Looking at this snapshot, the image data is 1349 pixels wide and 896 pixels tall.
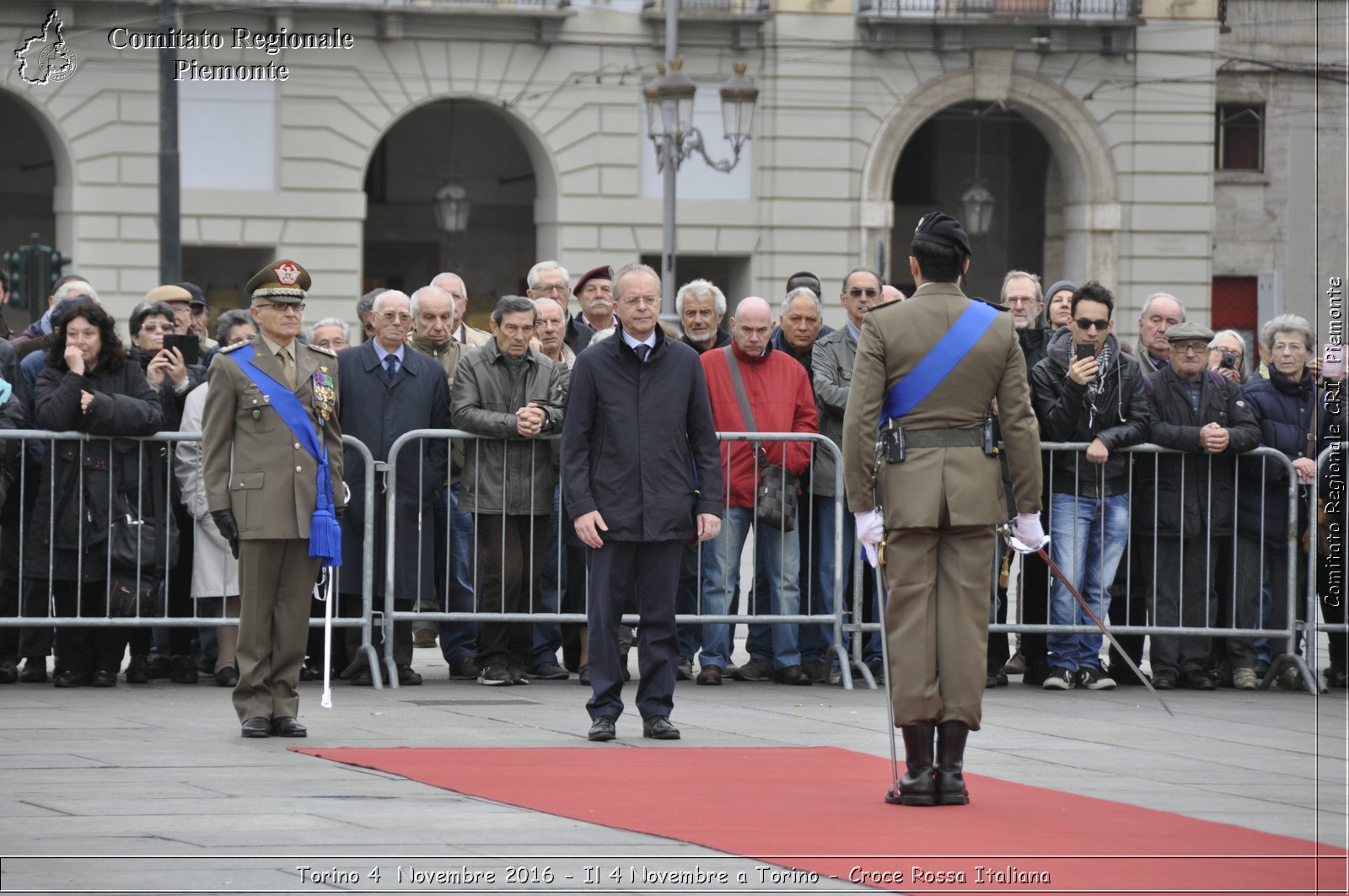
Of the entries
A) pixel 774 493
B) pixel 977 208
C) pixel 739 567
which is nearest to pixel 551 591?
pixel 739 567

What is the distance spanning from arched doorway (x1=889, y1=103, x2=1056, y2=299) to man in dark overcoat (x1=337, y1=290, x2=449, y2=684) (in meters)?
26.9

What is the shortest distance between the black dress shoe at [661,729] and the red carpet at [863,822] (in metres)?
0.29

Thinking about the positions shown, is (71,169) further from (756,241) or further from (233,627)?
(233,627)

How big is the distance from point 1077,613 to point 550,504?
9.54 feet

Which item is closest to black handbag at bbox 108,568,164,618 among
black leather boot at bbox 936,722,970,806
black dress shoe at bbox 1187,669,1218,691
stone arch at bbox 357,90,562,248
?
black leather boot at bbox 936,722,970,806

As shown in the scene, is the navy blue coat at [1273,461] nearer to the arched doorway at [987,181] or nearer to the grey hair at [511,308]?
the grey hair at [511,308]

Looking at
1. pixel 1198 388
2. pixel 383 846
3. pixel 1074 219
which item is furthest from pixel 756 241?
pixel 383 846

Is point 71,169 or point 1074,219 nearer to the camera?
point 71,169

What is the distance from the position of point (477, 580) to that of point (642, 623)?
2120 mm

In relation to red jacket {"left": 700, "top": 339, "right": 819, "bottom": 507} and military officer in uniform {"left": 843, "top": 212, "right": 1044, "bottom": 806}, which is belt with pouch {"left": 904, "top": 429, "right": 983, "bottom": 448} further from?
red jacket {"left": 700, "top": 339, "right": 819, "bottom": 507}

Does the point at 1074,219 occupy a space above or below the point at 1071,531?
above

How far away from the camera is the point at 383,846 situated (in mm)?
6391

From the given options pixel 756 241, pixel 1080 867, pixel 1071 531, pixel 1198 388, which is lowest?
pixel 1080 867

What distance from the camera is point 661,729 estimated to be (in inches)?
362
